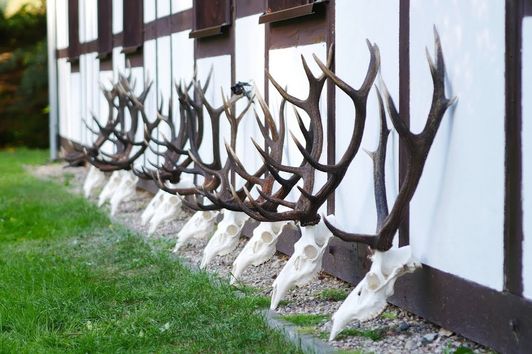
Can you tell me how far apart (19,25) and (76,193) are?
12155 mm

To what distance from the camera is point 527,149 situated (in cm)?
475

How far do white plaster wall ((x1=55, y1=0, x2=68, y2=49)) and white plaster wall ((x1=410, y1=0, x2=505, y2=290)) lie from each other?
1518 cm

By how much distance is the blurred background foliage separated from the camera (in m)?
24.9

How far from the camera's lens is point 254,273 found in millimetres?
7949

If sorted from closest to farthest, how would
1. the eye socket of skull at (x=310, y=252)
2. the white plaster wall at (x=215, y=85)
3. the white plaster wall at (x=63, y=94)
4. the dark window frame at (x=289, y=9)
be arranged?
1. the eye socket of skull at (x=310, y=252)
2. the dark window frame at (x=289, y=9)
3. the white plaster wall at (x=215, y=85)
4. the white plaster wall at (x=63, y=94)

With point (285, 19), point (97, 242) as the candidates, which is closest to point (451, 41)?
point (285, 19)

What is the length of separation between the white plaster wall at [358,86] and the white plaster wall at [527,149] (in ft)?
4.84

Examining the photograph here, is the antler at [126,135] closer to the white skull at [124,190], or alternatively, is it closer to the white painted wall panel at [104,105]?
the white skull at [124,190]

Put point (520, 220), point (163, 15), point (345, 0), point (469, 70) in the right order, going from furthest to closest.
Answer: point (163, 15), point (345, 0), point (469, 70), point (520, 220)

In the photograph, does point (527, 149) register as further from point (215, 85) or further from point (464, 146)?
point (215, 85)

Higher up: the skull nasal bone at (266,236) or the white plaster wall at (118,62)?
the white plaster wall at (118,62)

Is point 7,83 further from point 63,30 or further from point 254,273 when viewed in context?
point 254,273

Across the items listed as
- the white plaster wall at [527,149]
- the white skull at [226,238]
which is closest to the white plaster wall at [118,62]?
the white skull at [226,238]

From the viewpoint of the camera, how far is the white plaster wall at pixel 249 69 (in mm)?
8680
